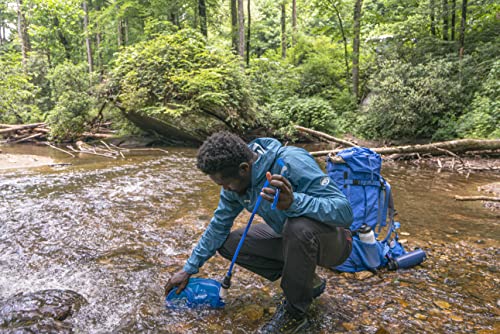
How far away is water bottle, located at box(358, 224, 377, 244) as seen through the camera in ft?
9.45

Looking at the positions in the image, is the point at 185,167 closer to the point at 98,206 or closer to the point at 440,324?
the point at 98,206

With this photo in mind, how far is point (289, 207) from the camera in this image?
1.91 m

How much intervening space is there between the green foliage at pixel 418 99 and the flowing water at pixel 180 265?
5.54 metres

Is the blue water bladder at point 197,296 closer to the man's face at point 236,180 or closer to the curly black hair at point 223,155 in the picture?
the man's face at point 236,180

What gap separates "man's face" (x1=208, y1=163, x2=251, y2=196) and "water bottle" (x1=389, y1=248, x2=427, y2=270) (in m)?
1.79

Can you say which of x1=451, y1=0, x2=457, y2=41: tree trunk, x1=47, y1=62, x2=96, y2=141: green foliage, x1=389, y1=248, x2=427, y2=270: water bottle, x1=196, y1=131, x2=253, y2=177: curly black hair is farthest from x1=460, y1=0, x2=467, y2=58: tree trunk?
x1=47, y1=62, x2=96, y2=141: green foliage

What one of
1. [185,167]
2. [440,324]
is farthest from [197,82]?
[440,324]

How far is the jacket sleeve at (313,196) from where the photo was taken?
1.93 meters

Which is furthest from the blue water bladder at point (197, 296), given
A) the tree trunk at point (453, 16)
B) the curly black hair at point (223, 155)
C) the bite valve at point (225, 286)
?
the tree trunk at point (453, 16)

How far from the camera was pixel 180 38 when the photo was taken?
12.6 m

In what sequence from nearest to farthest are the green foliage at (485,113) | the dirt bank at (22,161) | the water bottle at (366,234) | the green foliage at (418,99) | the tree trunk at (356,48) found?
the water bottle at (366,234) → the dirt bank at (22,161) → the green foliage at (485,113) → the green foliage at (418,99) → the tree trunk at (356,48)

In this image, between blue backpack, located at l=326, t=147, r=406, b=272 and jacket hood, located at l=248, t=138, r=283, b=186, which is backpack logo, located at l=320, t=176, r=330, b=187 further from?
blue backpack, located at l=326, t=147, r=406, b=272

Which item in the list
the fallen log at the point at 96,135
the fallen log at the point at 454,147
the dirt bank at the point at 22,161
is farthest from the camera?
the fallen log at the point at 96,135

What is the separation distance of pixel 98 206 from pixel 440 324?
4.77 metres
